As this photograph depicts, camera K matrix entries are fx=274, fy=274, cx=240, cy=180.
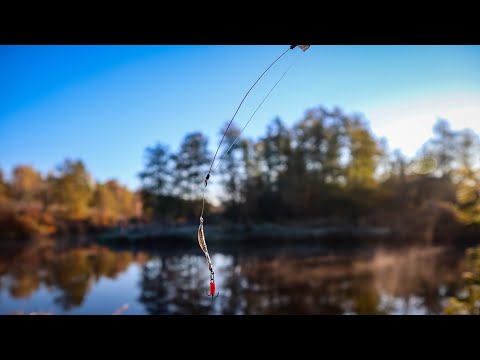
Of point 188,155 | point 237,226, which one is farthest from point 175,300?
point 188,155

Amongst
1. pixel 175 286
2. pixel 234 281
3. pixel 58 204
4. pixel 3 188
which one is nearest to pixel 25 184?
pixel 3 188

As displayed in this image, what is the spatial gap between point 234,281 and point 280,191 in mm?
3577

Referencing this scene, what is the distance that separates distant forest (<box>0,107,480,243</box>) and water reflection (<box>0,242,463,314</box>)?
1.07 m

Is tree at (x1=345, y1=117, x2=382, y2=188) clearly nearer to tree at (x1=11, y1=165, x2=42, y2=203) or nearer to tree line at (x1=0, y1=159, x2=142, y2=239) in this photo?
tree line at (x1=0, y1=159, x2=142, y2=239)

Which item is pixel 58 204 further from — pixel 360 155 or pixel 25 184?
pixel 360 155

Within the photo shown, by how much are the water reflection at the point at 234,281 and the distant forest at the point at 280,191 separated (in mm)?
1074

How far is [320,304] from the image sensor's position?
7094mm

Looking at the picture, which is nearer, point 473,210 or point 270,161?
point 473,210

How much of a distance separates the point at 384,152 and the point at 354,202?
78.6 inches

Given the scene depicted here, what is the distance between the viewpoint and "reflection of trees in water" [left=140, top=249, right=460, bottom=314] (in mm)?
6863

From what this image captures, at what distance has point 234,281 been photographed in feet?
24.9

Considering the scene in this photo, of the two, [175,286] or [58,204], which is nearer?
[175,286]
